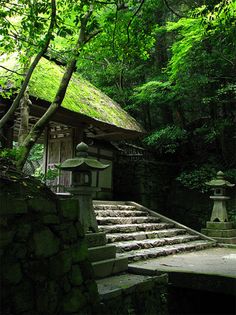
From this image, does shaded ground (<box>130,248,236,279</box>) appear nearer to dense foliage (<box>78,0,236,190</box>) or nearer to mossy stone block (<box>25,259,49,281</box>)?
mossy stone block (<box>25,259,49,281</box>)

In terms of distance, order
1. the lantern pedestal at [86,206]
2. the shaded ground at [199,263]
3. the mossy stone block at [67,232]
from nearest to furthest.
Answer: the mossy stone block at [67,232], the lantern pedestal at [86,206], the shaded ground at [199,263]

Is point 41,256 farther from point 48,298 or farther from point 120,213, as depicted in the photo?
point 120,213

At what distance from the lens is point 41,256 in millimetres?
3332

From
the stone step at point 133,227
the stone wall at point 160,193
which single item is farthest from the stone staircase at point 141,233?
the stone wall at point 160,193

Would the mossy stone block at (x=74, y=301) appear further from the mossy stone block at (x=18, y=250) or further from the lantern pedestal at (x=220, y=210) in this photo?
the lantern pedestal at (x=220, y=210)

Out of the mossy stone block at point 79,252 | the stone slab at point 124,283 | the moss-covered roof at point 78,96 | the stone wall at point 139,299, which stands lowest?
the stone wall at point 139,299

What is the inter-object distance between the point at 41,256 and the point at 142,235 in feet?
19.3

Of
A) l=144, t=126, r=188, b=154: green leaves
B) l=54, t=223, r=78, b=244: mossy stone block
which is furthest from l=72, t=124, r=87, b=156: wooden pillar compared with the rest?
l=54, t=223, r=78, b=244: mossy stone block

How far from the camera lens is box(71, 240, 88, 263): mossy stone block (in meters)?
3.82

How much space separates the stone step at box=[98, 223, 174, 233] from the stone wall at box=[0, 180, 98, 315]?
4279 mm

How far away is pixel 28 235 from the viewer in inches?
128

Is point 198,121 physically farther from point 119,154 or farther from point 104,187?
point 104,187

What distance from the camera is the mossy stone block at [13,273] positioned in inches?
117

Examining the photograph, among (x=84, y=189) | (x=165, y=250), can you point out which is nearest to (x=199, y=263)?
(x=165, y=250)
